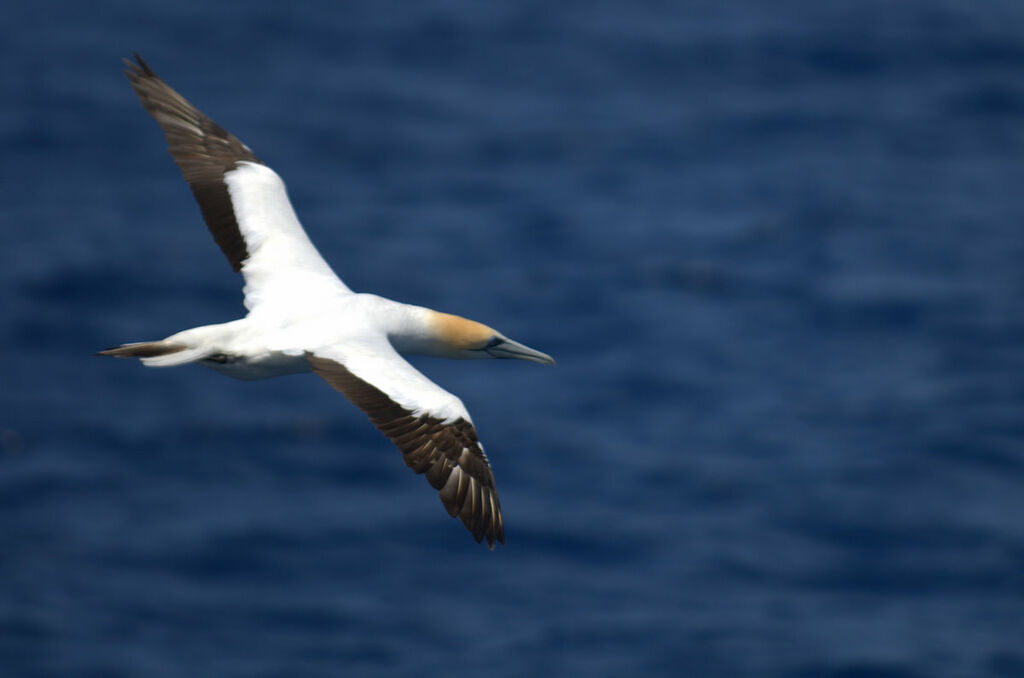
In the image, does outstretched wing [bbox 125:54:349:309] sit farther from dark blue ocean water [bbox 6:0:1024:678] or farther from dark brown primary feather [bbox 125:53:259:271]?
dark blue ocean water [bbox 6:0:1024:678]

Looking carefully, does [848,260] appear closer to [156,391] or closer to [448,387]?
[448,387]

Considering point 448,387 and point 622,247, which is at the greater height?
point 622,247

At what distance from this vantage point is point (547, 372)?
36250 millimetres

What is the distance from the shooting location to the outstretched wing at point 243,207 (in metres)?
12.2

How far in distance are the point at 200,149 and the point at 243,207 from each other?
95 centimetres

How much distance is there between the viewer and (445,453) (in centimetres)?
1045

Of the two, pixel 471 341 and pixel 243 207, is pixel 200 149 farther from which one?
pixel 471 341

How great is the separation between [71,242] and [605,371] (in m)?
16.1

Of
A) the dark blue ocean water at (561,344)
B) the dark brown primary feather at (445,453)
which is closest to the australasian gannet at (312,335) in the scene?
the dark brown primary feather at (445,453)

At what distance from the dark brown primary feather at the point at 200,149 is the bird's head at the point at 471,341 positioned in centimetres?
206

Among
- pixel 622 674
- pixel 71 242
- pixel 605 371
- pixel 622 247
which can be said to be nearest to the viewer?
pixel 622 674

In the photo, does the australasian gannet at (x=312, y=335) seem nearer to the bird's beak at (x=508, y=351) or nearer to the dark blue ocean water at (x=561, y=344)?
the bird's beak at (x=508, y=351)

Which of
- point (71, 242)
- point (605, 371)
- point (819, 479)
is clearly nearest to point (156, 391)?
point (71, 242)

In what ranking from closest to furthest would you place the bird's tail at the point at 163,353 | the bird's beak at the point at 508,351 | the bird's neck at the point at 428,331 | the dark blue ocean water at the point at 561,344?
the bird's tail at the point at 163,353 < the bird's neck at the point at 428,331 < the bird's beak at the point at 508,351 < the dark blue ocean water at the point at 561,344
